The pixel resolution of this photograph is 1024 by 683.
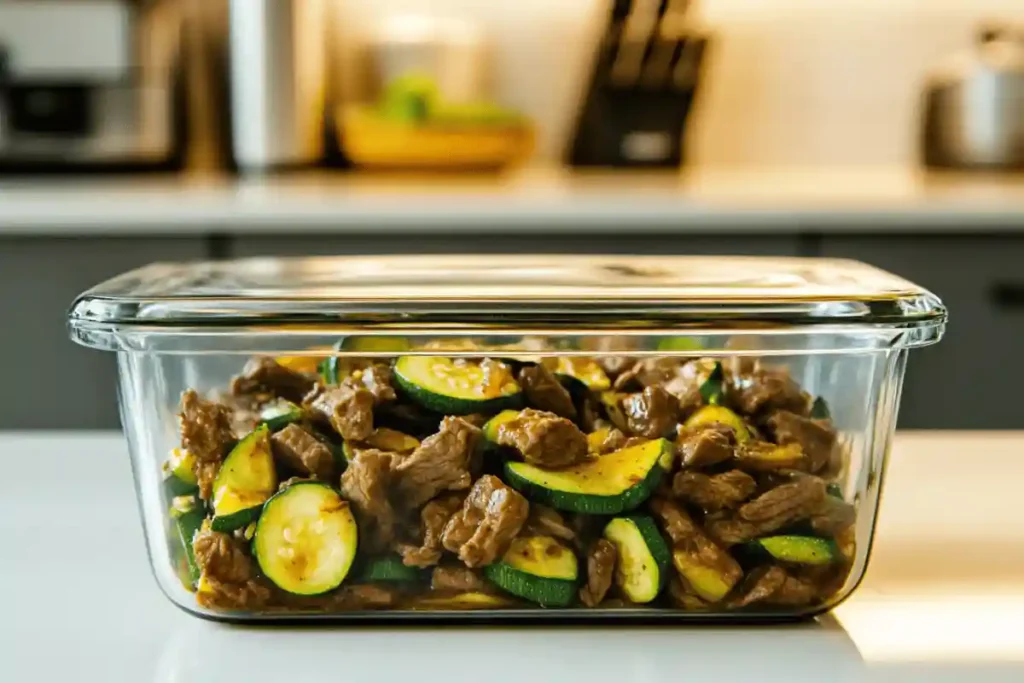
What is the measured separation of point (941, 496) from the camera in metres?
0.71

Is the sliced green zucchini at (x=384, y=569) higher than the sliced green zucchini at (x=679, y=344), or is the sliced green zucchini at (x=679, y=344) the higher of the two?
the sliced green zucchini at (x=679, y=344)

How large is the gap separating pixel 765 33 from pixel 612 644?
1919 mm

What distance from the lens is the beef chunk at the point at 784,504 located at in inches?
19.4

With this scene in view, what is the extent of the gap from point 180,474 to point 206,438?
0.08ft

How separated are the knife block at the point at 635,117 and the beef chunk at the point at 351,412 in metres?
1.56

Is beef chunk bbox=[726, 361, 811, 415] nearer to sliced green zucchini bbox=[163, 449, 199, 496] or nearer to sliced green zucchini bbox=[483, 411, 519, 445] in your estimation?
sliced green zucchini bbox=[483, 411, 519, 445]

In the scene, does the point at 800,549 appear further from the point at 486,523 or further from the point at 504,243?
the point at 504,243

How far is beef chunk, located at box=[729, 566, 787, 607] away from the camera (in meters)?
0.50

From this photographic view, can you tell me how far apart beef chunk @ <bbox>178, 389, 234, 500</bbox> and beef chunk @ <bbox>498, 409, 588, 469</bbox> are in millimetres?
120

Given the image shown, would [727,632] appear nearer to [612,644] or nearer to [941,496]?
[612,644]

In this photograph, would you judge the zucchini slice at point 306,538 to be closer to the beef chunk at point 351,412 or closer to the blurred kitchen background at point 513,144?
the beef chunk at point 351,412

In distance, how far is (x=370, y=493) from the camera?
1.58 feet

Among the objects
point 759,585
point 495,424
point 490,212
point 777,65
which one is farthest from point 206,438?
point 777,65

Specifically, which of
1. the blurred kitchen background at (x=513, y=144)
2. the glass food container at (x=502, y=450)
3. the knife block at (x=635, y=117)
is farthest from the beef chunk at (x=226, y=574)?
the knife block at (x=635, y=117)
